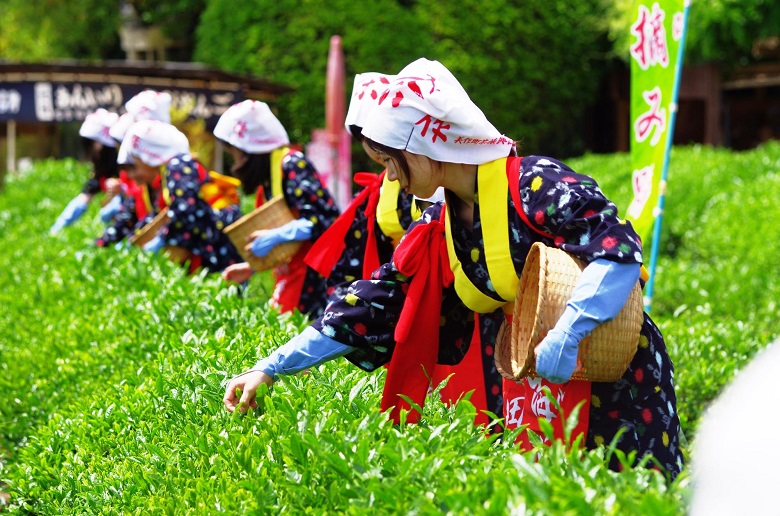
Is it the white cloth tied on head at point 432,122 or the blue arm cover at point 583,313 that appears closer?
the blue arm cover at point 583,313

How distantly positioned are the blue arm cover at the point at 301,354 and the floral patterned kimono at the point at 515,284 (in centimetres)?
3

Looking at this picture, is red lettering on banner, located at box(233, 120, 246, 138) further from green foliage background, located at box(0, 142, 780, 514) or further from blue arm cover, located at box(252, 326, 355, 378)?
blue arm cover, located at box(252, 326, 355, 378)

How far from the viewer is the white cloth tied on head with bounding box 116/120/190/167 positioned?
6.76 meters

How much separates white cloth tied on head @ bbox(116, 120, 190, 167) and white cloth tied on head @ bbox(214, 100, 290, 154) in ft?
3.08

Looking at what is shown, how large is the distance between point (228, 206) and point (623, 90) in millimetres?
19432

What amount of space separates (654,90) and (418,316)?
325cm

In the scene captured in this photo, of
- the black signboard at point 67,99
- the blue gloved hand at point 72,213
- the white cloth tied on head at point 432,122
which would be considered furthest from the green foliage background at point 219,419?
the black signboard at point 67,99

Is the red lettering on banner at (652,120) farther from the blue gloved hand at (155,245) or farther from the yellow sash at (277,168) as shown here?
the blue gloved hand at (155,245)

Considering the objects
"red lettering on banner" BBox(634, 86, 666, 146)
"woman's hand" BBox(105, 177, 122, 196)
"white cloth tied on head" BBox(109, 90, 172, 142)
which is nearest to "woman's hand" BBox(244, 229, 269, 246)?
"red lettering on banner" BBox(634, 86, 666, 146)

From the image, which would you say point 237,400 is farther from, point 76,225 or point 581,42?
point 581,42

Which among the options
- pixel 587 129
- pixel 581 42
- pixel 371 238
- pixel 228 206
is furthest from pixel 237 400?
pixel 587 129

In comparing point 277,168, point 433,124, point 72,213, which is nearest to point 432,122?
point 433,124

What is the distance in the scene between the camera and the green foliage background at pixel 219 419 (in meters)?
2.35

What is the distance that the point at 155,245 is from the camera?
688 centimetres
